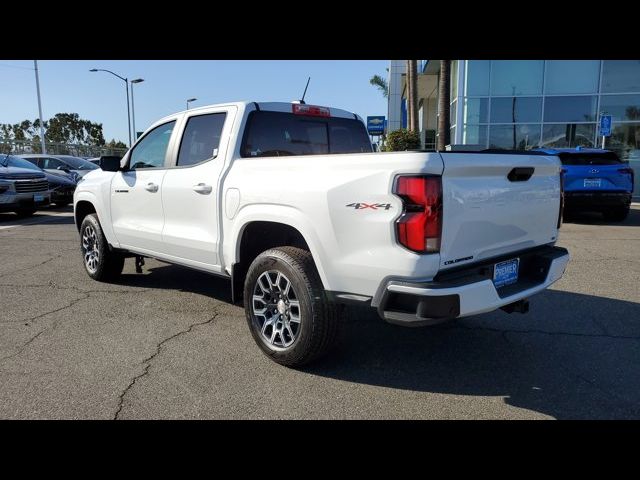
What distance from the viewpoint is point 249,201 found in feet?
12.1

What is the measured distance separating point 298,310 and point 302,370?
18.2 inches

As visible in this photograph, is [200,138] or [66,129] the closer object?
[200,138]

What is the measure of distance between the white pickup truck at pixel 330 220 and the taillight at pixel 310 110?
0.01 meters

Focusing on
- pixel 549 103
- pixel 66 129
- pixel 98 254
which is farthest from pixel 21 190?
pixel 66 129

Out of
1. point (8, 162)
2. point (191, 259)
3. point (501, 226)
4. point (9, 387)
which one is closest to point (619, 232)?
point (501, 226)

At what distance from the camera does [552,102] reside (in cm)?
1745

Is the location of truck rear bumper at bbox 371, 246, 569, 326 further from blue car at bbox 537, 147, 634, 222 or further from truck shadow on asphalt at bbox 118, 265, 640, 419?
blue car at bbox 537, 147, 634, 222

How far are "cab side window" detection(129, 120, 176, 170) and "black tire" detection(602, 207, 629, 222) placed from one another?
10170mm

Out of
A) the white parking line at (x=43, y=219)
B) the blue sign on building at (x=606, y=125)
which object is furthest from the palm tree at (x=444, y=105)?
the white parking line at (x=43, y=219)

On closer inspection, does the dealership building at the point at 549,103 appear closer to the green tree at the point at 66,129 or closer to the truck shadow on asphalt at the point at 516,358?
the truck shadow on asphalt at the point at 516,358

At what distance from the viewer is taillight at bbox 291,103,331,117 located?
14.8ft

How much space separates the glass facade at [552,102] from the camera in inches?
672

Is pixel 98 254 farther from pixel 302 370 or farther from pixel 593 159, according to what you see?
pixel 593 159
